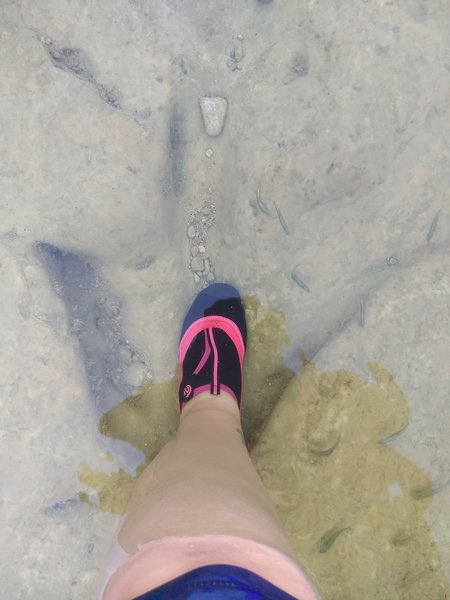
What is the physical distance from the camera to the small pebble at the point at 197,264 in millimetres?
2961

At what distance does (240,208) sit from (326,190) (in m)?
0.49

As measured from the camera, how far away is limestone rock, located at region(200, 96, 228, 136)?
2752 mm

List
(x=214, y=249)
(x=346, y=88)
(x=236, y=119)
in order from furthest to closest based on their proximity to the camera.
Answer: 1. (x=214, y=249)
2. (x=236, y=119)
3. (x=346, y=88)

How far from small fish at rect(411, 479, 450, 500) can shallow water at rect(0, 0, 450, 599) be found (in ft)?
0.03

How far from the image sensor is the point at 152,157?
2.69 meters

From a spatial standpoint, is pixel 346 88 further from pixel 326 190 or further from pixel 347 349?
pixel 347 349

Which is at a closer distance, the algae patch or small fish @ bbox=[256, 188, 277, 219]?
the algae patch

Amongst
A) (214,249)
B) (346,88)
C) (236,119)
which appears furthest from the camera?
(214,249)

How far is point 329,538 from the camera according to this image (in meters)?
2.59

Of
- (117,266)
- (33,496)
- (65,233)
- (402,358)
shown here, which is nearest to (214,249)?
(117,266)

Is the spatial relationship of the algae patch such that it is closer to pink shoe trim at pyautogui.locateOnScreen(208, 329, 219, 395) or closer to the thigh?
pink shoe trim at pyautogui.locateOnScreen(208, 329, 219, 395)

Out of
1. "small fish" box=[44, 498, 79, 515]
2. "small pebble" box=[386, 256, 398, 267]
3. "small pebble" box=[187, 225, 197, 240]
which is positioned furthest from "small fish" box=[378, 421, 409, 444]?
"small fish" box=[44, 498, 79, 515]

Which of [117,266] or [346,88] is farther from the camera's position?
[117,266]

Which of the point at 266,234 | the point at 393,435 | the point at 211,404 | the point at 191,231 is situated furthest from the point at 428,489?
the point at 191,231
